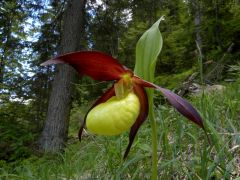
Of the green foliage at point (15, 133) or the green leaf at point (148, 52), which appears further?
the green foliage at point (15, 133)

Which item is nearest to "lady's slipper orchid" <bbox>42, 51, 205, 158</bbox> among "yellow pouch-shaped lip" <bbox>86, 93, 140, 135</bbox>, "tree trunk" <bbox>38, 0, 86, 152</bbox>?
"yellow pouch-shaped lip" <bbox>86, 93, 140, 135</bbox>

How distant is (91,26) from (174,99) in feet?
18.4

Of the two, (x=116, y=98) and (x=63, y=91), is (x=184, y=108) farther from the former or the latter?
(x=63, y=91)

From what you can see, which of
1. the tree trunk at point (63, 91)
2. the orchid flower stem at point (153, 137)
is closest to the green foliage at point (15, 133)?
the tree trunk at point (63, 91)

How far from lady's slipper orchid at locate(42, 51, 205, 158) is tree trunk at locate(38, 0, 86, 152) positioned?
13.8 ft

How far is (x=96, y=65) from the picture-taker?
122cm

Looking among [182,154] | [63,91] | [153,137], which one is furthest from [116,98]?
[63,91]

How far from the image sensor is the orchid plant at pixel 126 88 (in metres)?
1.07

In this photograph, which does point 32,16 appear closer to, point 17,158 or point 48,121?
point 48,121

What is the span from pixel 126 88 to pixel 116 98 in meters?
0.06

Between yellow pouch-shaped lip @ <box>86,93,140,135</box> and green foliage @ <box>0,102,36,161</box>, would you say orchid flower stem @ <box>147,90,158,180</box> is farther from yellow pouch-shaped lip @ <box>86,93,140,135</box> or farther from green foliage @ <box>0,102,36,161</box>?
green foliage @ <box>0,102,36,161</box>

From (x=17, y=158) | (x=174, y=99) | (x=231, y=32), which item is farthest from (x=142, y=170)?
(x=231, y=32)

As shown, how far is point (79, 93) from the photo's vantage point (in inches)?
259

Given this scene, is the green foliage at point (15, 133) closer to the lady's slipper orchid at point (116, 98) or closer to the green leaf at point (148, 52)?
the lady's slipper orchid at point (116, 98)
